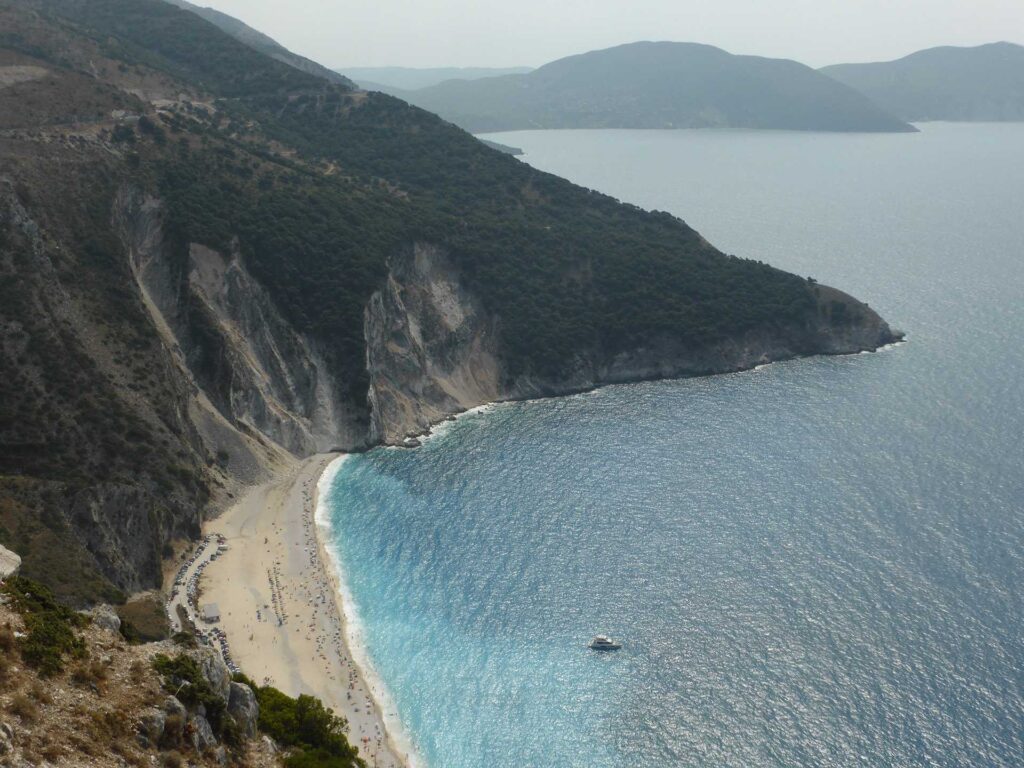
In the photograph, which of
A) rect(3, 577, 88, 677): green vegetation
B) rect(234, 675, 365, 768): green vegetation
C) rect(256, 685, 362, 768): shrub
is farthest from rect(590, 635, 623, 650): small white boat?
rect(3, 577, 88, 677): green vegetation

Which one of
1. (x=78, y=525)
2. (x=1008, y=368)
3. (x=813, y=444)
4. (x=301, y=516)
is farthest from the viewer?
(x=1008, y=368)

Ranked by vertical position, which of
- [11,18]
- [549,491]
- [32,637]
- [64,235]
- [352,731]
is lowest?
[352,731]

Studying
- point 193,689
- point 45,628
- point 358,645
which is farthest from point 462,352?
point 45,628

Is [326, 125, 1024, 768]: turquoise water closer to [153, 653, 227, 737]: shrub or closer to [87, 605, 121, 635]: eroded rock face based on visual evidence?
[153, 653, 227, 737]: shrub

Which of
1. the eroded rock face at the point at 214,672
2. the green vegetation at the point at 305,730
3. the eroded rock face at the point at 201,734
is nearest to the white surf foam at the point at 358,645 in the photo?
the green vegetation at the point at 305,730

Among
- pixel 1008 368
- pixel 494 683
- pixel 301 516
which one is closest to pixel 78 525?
pixel 301 516

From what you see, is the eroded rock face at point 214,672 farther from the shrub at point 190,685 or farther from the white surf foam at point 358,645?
the white surf foam at point 358,645

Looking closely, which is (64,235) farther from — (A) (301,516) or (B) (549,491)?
(B) (549,491)
